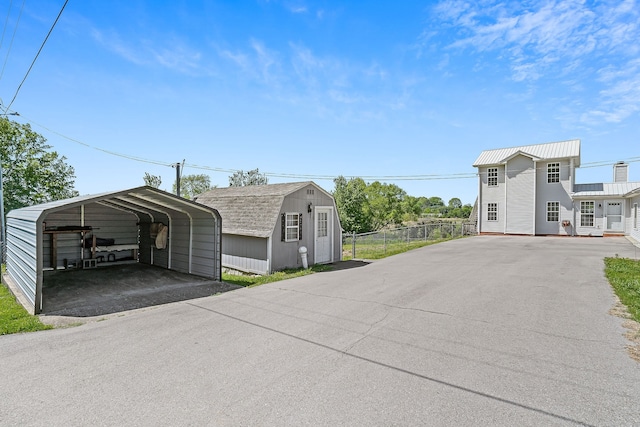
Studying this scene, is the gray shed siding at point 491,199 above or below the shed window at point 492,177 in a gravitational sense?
below

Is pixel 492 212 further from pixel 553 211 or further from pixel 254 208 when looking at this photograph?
pixel 254 208

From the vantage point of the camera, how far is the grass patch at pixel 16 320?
5.41 meters

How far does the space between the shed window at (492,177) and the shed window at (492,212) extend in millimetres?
Answer: 1571

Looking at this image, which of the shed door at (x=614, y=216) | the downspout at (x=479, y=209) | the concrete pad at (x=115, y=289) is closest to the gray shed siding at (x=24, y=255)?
the concrete pad at (x=115, y=289)

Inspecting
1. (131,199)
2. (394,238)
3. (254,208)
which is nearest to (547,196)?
(394,238)

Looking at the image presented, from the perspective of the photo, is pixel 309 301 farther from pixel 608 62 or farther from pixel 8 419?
pixel 608 62

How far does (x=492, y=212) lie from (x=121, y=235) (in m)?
24.7

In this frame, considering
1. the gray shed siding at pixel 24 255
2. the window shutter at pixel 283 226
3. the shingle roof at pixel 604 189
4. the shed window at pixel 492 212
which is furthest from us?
the shed window at pixel 492 212

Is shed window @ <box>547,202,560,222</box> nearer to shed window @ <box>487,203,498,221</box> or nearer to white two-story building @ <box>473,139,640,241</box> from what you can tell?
white two-story building @ <box>473,139,640,241</box>

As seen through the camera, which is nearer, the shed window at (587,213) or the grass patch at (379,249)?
the grass patch at (379,249)

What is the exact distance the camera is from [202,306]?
22.6ft

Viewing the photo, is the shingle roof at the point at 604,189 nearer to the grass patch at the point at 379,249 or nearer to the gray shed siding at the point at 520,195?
the gray shed siding at the point at 520,195

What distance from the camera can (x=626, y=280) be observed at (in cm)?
820

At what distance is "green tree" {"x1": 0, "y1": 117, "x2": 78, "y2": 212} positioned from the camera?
77.9ft
